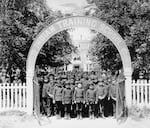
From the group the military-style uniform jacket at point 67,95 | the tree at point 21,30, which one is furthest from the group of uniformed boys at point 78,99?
the tree at point 21,30

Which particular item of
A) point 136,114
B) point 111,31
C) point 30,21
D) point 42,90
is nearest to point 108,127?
point 136,114

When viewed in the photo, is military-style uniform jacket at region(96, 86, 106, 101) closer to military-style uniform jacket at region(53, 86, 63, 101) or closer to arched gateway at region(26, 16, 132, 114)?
arched gateway at region(26, 16, 132, 114)

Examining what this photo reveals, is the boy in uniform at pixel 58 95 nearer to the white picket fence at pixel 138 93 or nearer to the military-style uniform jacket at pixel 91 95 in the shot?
the military-style uniform jacket at pixel 91 95

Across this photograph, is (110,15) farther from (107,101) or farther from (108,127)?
(108,127)

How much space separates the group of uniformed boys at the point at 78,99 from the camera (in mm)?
11867

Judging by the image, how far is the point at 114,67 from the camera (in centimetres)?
1903

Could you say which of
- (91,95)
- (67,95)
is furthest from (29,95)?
(91,95)

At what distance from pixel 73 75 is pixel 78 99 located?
5.87m

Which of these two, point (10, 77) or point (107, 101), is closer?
point (107, 101)

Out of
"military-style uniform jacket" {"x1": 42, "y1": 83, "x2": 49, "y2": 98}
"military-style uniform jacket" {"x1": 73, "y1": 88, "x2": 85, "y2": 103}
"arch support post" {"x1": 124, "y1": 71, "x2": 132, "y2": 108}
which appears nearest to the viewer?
"military-style uniform jacket" {"x1": 73, "y1": 88, "x2": 85, "y2": 103}

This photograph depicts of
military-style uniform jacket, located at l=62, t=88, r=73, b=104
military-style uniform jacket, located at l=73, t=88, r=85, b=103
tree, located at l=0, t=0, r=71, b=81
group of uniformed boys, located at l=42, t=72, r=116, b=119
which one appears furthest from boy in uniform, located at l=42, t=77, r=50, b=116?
tree, located at l=0, t=0, r=71, b=81

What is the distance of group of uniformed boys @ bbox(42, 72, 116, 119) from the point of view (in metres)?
11.9

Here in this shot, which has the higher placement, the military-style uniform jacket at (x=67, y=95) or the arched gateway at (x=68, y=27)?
the arched gateway at (x=68, y=27)

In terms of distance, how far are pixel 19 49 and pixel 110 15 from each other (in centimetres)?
554
